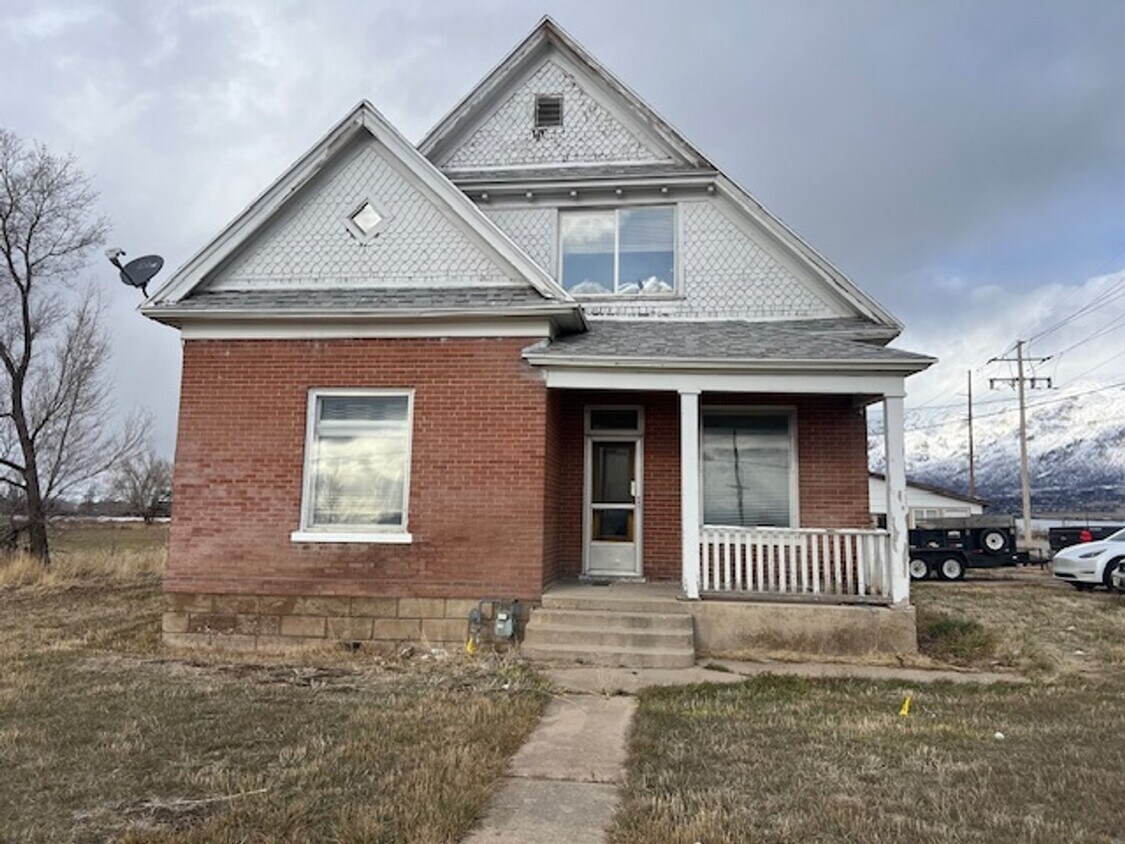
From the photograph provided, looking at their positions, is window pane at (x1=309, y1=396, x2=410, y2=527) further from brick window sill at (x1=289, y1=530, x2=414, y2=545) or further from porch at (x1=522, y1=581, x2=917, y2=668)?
porch at (x1=522, y1=581, x2=917, y2=668)

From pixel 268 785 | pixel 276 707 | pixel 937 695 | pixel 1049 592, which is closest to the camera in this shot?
pixel 268 785

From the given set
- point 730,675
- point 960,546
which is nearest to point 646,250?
point 730,675

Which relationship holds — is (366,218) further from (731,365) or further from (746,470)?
(746,470)

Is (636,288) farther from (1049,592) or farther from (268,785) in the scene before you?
(1049,592)

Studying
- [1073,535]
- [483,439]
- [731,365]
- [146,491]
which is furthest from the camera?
[146,491]

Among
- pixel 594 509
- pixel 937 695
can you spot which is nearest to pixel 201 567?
pixel 594 509

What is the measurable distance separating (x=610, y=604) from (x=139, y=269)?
785cm

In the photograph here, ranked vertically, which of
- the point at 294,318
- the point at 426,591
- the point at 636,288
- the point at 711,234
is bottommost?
the point at 426,591

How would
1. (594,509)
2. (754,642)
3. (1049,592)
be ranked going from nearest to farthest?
(754,642) < (594,509) < (1049,592)

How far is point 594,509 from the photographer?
425 inches

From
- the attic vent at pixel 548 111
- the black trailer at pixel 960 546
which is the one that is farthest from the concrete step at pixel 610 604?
Result: the black trailer at pixel 960 546

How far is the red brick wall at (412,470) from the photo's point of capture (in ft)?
29.3

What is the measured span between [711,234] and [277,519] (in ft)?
23.9

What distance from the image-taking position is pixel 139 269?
1044 cm
